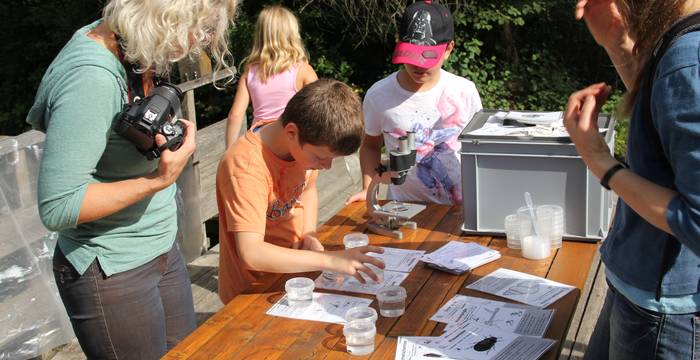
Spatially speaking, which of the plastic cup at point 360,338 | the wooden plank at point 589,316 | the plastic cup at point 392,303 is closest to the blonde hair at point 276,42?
the wooden plank at point 589,316

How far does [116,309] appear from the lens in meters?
2.20

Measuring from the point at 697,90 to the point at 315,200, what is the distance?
67.5 inches

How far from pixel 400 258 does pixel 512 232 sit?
→ 432 mm

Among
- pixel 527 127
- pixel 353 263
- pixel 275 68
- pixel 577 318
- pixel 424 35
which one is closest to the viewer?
pixel 353 263

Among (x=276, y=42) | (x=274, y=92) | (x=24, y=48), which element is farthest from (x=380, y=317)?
(x=24, y=48)

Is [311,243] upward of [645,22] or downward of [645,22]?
downward

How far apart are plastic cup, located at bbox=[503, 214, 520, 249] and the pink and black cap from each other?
813 mm

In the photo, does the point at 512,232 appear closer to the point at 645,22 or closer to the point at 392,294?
the point at 392,294

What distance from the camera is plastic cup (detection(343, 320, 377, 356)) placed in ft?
6.61

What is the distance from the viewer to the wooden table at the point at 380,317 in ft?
6.76

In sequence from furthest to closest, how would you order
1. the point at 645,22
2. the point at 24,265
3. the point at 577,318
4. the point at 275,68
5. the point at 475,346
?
the point at 275,68 → the point at 577,318 → the point at 24,265 → the point at 475,346 → the point at 645,22

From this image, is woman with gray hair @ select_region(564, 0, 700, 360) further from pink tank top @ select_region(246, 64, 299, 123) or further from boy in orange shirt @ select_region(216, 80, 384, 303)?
pink tank top @ select_region(246, 64, 299, 123)

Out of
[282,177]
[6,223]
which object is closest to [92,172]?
[282,177]

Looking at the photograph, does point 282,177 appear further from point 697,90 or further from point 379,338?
point 697,90
